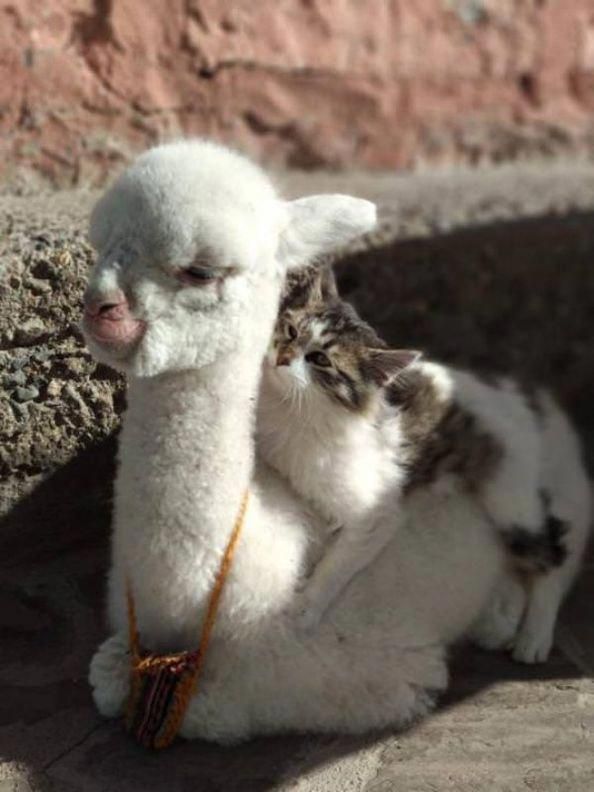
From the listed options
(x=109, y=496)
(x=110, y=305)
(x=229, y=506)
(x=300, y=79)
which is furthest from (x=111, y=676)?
(x=300, y=79)

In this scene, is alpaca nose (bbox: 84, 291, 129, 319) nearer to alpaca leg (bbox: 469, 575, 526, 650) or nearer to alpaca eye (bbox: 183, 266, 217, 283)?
alpaca eye (bbox: 183, 266, 217, 283)

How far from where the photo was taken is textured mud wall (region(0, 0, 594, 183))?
4004mm

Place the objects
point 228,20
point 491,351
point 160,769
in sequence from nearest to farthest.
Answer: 1. point 160,769
2. point 228,20
3. point 491,351

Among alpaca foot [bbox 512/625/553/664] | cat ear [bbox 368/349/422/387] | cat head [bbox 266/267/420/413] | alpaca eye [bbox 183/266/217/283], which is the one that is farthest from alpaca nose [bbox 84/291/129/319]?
alpaca foot [bbox 512/625/553/664]

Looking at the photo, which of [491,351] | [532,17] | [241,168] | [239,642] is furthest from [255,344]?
[532,17]

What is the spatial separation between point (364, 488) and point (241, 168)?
31.1 inches

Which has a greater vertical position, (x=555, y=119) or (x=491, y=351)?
(x=555, y=119)

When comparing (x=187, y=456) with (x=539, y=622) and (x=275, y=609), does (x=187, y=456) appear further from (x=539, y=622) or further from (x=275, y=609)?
(x=539, y=622)

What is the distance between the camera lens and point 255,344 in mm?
2738

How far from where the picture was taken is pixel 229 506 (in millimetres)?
2824

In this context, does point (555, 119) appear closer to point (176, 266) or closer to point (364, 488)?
point (364, 488)

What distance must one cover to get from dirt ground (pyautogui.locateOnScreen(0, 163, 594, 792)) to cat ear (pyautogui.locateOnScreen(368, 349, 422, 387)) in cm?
75

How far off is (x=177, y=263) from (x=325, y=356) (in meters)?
0.63

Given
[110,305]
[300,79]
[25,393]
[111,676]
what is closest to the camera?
[110,305]
